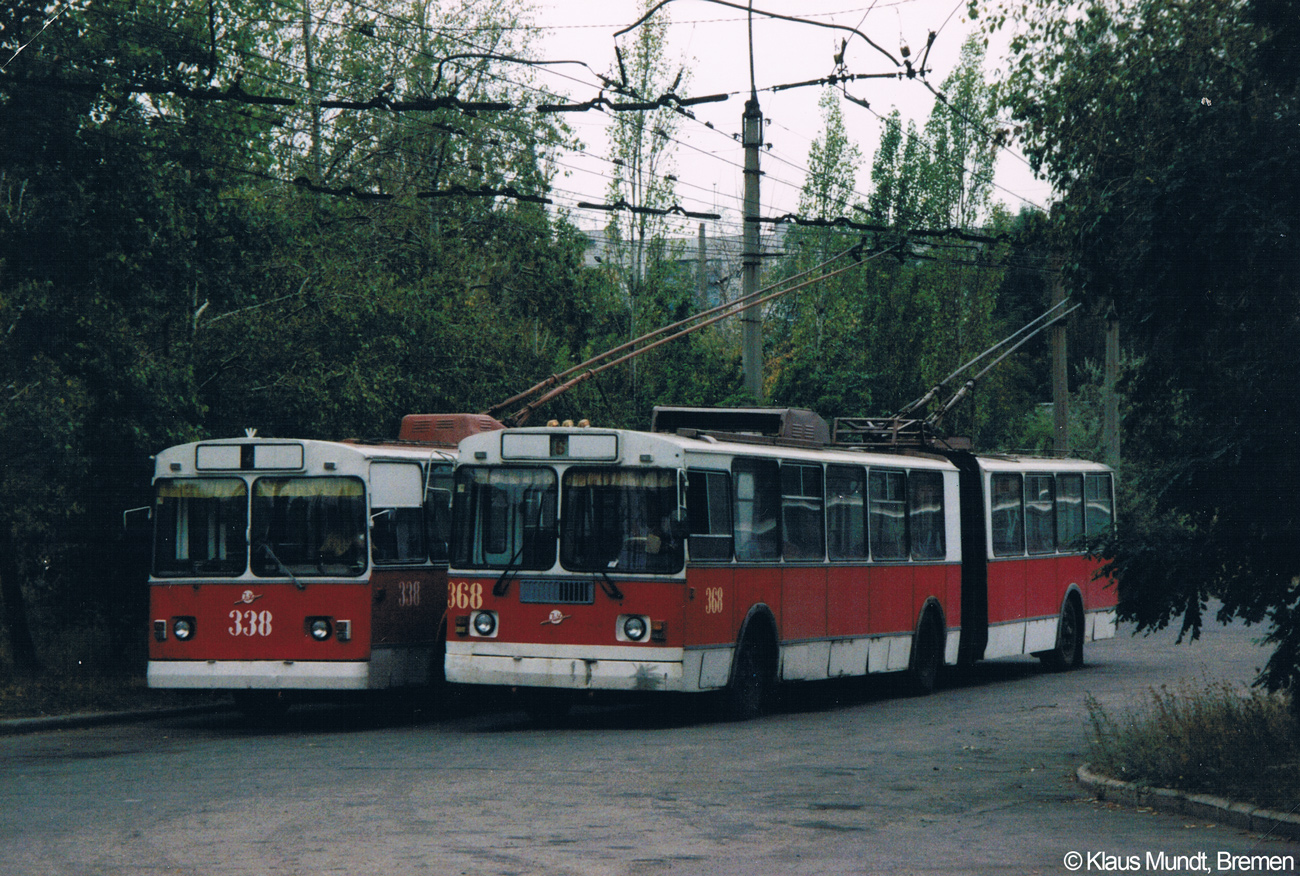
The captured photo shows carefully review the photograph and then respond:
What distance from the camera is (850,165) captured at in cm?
5891

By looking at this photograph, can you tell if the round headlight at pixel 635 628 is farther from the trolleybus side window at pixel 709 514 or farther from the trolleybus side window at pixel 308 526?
the trolleybus side window at pixel 308 526

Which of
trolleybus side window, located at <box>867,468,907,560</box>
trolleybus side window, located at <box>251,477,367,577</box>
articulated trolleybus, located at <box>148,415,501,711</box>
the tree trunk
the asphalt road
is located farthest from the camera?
trolleybus side window, located at <box>867,468,907,560</box>

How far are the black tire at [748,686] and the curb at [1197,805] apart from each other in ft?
16.9

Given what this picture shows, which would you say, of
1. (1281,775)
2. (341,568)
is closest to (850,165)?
(341,568)

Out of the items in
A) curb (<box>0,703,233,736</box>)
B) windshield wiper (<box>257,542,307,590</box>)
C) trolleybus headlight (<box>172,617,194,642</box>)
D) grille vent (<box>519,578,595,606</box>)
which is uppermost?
windshield wiper (<box>257,542,307,590</box>)

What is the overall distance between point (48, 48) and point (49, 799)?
29.1 ft

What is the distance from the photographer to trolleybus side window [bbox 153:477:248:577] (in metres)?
16.1

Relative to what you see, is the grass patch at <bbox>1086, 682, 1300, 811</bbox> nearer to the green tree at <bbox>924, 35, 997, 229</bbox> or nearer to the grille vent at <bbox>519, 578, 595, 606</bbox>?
the grille vent at <bbox>519, 578, 595, 606</bbox>

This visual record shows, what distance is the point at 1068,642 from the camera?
25.2 metres

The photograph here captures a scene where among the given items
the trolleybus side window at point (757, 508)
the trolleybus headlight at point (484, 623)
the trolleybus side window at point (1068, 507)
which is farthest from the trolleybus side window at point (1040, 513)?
the trolleybus headlight at point (484, 623)

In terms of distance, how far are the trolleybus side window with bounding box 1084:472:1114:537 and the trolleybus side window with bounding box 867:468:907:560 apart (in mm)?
6279

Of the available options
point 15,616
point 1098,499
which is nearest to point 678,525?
point 15,616

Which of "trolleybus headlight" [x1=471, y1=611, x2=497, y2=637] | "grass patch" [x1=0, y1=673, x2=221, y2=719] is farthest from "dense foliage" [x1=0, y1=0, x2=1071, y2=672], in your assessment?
"trolleybus headlight" [x1=471, y1=611, x2=497, y2=637]

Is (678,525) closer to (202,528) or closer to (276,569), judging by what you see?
(276,569)
